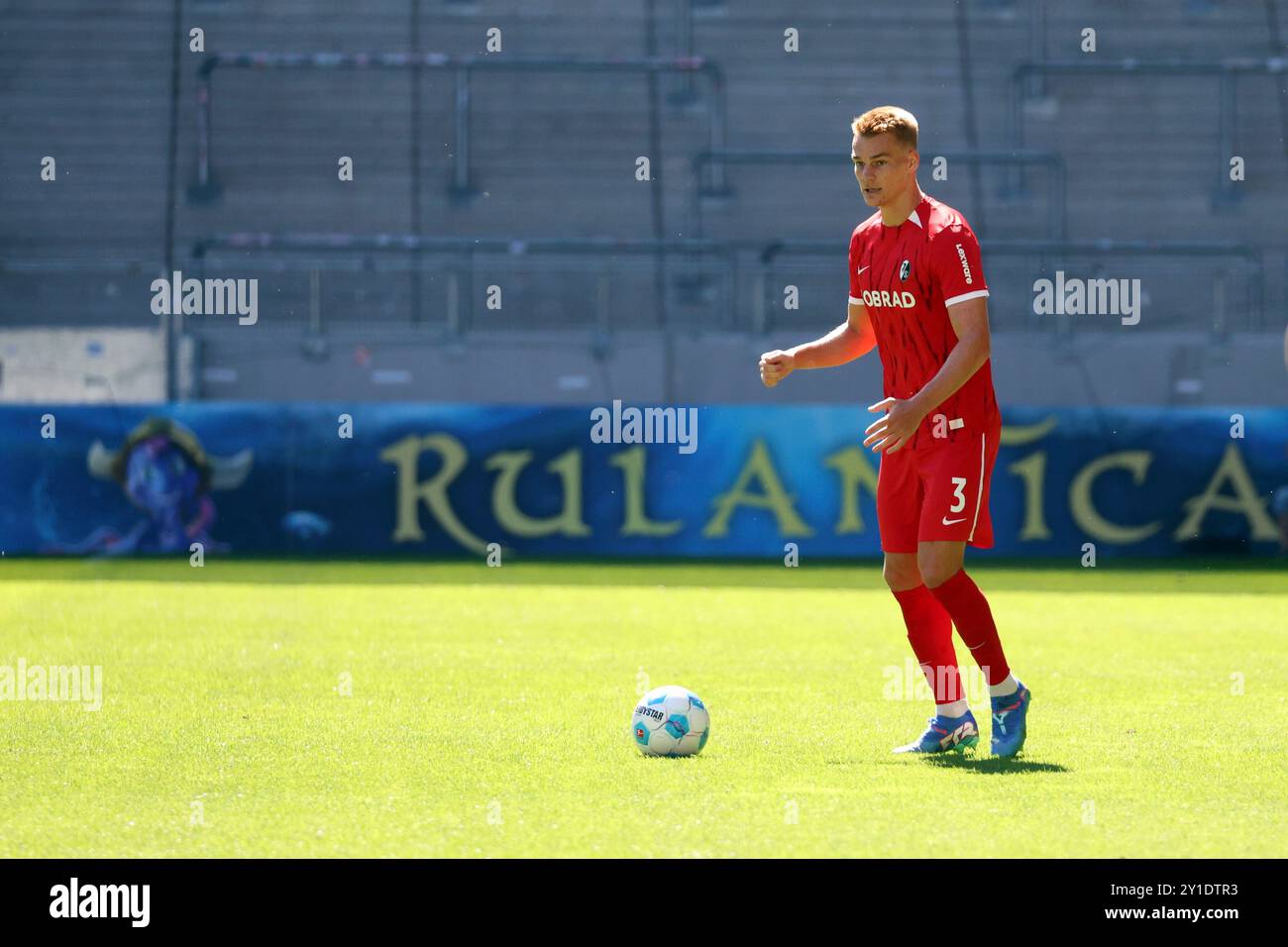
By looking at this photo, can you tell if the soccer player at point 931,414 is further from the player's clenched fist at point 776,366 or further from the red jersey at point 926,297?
the player's clenched fist at point 776,366

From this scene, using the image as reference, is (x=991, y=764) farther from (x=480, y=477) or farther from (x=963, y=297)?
(x=480, y=477)

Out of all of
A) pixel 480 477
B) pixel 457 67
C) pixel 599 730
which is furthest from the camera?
pixel 457 67

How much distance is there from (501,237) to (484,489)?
525 centimetres

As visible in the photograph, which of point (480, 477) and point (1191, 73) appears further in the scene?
point (1191, 73)

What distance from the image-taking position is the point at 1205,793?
6039mm

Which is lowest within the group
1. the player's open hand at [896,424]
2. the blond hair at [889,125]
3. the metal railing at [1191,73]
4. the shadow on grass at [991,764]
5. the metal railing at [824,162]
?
the shadow on grass at [991,764]

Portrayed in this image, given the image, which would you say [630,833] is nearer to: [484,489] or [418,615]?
[418,615]

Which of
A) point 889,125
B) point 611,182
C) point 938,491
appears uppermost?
point 611,182

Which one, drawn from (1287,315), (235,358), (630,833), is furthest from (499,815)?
(1287,315)

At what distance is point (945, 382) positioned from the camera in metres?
6.54

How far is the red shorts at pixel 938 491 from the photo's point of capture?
21.9 ft

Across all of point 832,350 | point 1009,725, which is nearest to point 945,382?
point 832,350

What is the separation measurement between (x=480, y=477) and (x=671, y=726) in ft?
38.9

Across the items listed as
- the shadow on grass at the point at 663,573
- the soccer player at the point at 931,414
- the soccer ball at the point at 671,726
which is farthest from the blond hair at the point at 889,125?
the shadow on grass at the point at 663,573
